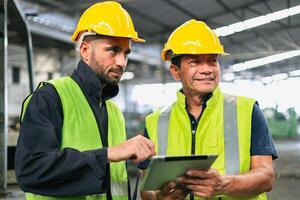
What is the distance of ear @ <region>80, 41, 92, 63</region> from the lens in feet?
6.75

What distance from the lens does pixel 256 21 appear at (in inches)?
637

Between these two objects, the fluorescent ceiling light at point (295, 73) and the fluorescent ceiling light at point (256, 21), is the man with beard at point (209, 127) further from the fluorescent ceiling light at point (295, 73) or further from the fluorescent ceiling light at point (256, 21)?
the fluorescent ceiling light at point (295, 73)

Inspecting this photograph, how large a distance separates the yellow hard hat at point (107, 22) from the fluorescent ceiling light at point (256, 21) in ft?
44.2


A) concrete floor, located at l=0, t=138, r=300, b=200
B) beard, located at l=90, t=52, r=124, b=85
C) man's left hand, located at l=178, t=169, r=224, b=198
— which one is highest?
beard, located at l=90, t=52, r=124, b=85

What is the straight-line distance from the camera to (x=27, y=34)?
873cm

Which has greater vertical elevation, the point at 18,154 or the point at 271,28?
the point at 271,28

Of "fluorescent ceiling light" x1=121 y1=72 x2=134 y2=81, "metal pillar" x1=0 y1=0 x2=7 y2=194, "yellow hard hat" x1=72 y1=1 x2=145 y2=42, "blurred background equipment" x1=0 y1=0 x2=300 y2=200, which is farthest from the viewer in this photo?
"fluorescent ceiling light" x1=121 y1=72 x2=134 y2=81

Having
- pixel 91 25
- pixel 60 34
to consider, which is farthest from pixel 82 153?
pixel 60 34

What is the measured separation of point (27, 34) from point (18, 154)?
24.5 ft

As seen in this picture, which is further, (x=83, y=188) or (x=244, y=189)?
(x=244, y=189)

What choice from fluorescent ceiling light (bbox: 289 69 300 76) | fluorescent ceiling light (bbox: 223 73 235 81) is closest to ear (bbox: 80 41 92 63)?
fluorescent ceiling light (bbox: 223 73 235 81)

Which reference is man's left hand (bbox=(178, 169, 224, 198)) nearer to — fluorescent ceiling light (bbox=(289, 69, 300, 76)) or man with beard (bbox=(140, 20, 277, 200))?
man with beard (bbox=(140, 20, 277, 200))

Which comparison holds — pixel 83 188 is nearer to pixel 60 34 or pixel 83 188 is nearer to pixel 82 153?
pixel 82 153

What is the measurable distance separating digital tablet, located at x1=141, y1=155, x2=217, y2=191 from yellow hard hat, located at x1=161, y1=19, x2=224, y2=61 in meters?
0.71
